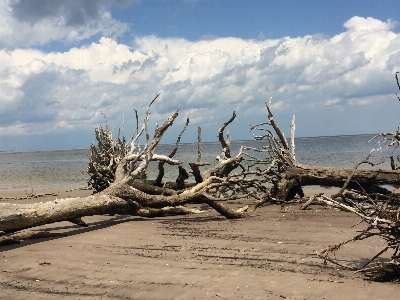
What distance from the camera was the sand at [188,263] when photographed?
3457 mm

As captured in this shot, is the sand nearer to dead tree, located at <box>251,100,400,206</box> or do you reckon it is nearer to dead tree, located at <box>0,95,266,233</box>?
dead tree, located at <box>0,95,266,233</box>

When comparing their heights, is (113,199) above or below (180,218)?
above

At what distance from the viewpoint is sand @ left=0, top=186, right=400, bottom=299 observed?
3.46 meters

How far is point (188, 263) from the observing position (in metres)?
4.43

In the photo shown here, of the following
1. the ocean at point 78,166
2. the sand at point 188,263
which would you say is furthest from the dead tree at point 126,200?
the ocean at point 78,166

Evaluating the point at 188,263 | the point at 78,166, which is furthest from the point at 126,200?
the point at 78,166

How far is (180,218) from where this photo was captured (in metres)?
8.36

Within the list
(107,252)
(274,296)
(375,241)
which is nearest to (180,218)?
(107,252)

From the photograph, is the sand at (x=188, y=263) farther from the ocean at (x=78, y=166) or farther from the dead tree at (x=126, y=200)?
the ocean at (x=78, y=166)

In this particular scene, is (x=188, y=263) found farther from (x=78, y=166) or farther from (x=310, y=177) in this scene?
(x=78, y=166)

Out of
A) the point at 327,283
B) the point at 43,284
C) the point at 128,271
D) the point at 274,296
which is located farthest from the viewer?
the point at 128,271

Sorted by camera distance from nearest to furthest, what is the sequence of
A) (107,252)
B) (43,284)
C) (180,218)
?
(43,284), (107,252), (180,218)

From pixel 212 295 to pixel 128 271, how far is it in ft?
3.81

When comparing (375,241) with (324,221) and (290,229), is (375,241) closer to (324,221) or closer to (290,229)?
(290,229)
